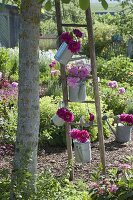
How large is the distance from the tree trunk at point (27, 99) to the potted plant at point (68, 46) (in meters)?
1.38

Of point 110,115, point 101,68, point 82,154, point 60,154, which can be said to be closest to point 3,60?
point 101,68

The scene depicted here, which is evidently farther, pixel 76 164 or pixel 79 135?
pixel 76 164

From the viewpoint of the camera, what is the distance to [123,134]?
6574 mm

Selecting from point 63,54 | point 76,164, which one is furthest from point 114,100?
point 63,54

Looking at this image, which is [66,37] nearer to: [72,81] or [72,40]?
[72,40]

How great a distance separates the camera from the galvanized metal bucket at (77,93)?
4910 millimetres

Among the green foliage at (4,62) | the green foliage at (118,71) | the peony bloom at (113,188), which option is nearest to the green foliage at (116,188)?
the peony bloom at (113,188)

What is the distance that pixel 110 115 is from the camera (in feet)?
23.8

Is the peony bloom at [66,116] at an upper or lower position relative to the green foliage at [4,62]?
lower

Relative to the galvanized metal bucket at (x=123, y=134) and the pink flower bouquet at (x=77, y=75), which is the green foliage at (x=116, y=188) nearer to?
the pink flower bouquet at (x=77, y=75)

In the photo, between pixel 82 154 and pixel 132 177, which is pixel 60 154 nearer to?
pixel 82 154

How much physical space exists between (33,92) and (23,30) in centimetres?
44

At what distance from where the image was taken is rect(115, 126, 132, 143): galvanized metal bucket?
6551mm

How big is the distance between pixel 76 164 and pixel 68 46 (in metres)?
1.60
